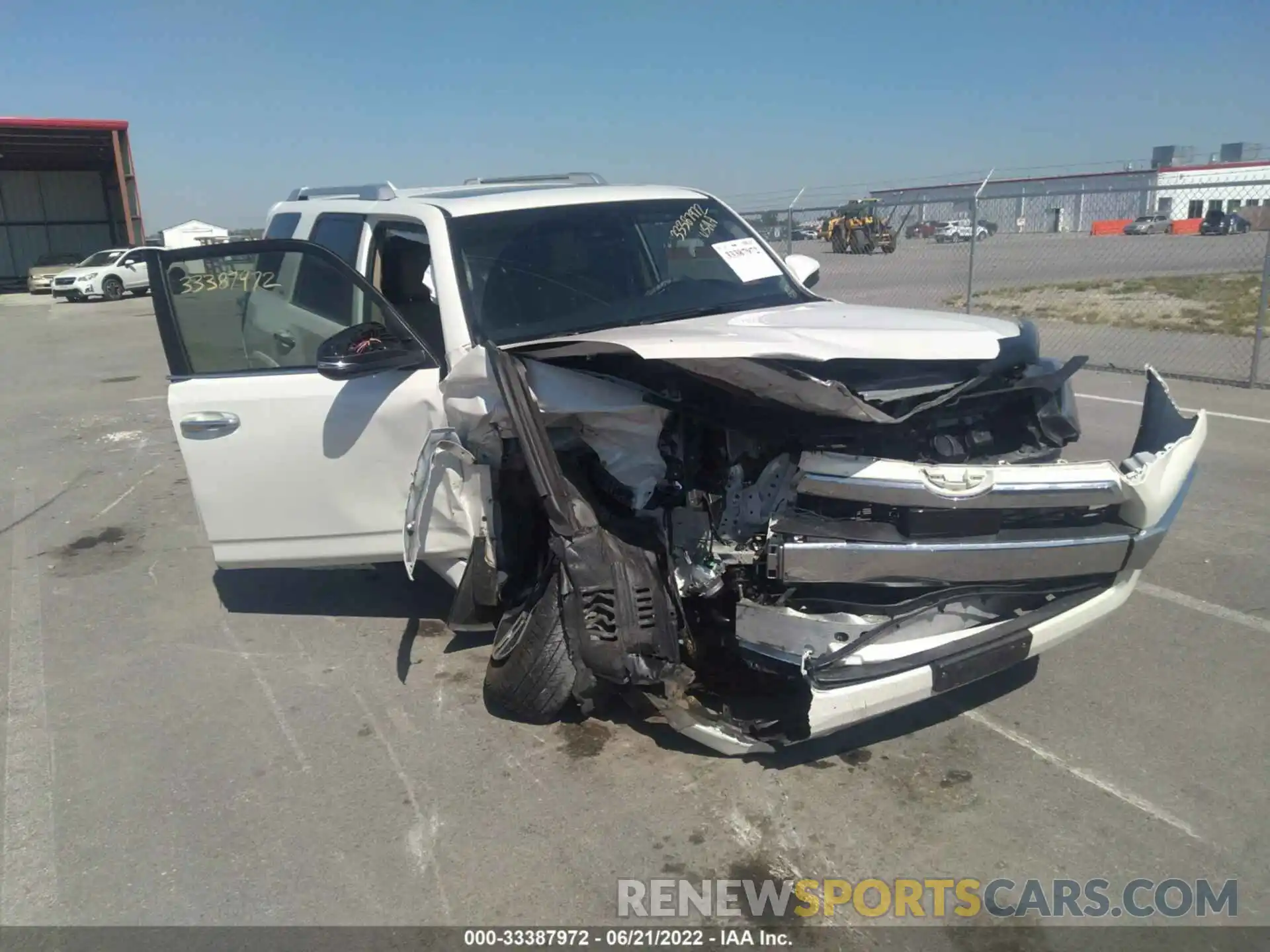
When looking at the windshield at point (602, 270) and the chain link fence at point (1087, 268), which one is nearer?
the windshield at point (602, 270)

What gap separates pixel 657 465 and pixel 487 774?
123cm

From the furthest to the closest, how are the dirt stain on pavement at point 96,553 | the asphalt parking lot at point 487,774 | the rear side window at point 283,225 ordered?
the rear side window at point 283,225 → the dirt stain on pavement at point 96,553 → the asphalt parking lot at point 487,774

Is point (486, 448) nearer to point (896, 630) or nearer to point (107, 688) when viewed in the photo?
point (896, 630)

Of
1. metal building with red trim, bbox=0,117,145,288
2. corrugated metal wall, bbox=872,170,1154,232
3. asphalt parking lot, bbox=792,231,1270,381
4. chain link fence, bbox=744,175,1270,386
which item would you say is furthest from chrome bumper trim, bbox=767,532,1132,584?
metal building with red trim, bbox=0,117,145,288

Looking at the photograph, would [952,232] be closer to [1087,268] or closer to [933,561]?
[1087,268]

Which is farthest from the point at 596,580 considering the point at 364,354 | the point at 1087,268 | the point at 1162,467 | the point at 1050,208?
the point at 1087,268

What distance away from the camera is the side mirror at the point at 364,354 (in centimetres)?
388

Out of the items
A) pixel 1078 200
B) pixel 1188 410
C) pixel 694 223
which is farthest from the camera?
pixel 1078 200

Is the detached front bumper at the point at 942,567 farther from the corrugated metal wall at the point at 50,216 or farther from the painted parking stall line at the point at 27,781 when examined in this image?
the corrugated metal wall at the point at 50,216

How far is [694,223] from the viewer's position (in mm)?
5145

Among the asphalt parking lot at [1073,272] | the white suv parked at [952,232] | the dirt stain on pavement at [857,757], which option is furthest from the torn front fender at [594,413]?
the white suv parked at [952,232]

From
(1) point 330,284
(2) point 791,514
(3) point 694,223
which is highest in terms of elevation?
(3) point 694,223

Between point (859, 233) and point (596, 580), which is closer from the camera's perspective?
point (596, 580)
